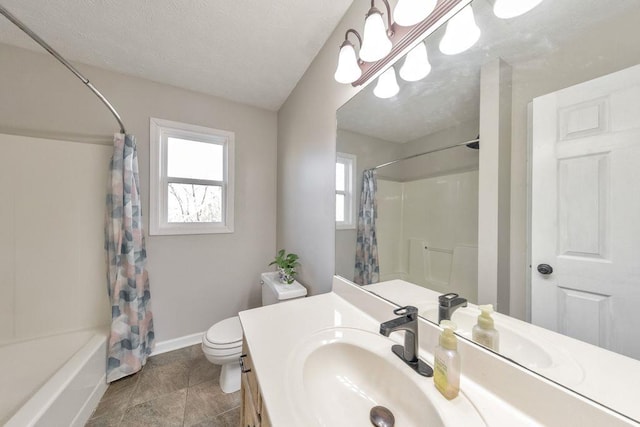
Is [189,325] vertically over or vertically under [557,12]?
under

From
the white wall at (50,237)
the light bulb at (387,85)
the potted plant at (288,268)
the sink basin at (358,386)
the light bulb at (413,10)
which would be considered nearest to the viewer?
the sink basin at (358,386)

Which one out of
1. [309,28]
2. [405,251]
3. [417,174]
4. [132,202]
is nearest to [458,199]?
[417,174]

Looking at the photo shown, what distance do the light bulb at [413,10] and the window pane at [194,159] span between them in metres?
1.99

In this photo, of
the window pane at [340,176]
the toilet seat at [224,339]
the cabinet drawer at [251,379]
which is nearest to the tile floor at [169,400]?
the toilet seat at [224,339]

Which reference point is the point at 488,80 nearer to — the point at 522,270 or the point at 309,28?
the point at 522,270

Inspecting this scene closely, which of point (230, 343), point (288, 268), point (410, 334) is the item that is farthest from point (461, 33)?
point (230, 343)

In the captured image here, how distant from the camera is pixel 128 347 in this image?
1675mm

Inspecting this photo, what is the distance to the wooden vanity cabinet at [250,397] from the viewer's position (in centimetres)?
68

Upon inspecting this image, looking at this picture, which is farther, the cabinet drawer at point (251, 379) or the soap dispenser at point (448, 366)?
the cabinet drawer at point (251, 379)

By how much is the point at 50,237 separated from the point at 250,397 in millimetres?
2051

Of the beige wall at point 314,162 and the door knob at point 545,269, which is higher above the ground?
the beige wall at point 314,162

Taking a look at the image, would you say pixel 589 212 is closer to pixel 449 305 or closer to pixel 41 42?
pixel 449 305

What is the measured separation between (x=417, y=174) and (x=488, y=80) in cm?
33

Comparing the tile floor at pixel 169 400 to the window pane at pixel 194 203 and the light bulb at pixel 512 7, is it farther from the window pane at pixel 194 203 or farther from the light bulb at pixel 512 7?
the light bulb at pixel 512 7
